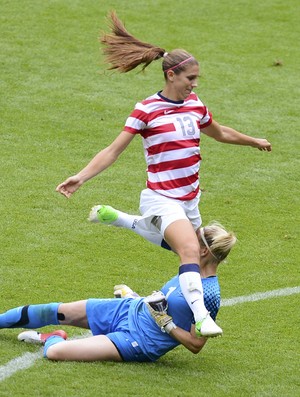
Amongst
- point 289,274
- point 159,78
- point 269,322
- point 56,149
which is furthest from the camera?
point 159,78

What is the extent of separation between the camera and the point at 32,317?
7.82 meters

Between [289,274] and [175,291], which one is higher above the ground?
[175,291]

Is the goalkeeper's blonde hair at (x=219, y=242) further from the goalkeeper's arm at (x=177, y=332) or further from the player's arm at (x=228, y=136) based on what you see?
the player's arm at (x=228, y=136)

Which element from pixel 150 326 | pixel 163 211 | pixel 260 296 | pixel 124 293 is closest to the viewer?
pixel 150 326

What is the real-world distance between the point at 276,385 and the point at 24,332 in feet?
6.12

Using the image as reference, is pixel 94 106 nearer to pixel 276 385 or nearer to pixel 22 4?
pixel 22 4

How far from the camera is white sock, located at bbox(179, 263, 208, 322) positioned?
7.21 m

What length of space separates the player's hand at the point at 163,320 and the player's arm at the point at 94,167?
1.02 m

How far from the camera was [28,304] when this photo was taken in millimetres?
8609

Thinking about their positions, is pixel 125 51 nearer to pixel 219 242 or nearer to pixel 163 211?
pixel 163 211

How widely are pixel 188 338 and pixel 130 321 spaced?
46cm

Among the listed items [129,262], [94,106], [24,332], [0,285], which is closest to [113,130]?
[94,106]

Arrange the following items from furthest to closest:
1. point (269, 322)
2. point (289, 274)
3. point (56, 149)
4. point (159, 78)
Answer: point (159, 78)
point (56, 149)
point (289, 274)
point (269, 322)

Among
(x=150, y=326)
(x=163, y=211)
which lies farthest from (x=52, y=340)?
(x=163, y=211)
